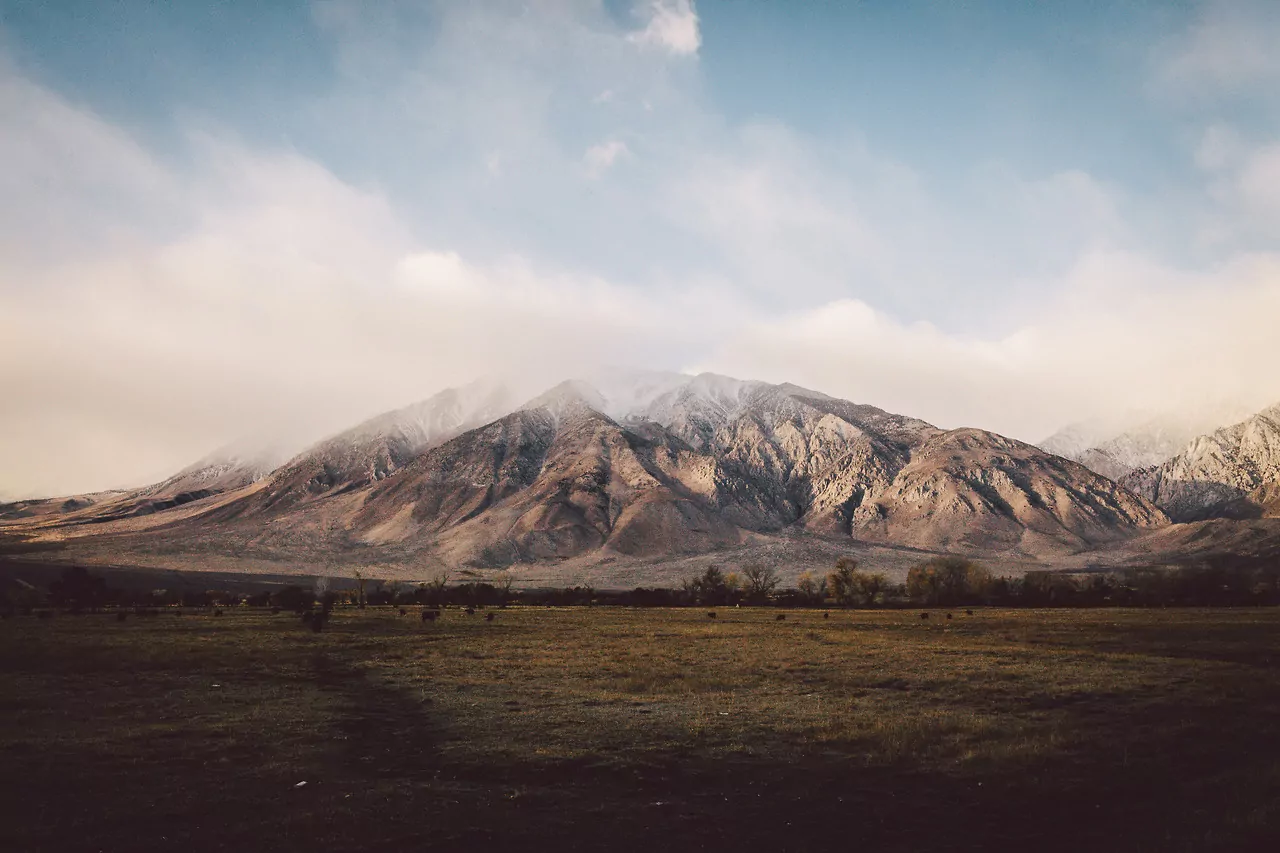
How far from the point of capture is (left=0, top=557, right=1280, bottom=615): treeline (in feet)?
364

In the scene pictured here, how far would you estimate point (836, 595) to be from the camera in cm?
12912

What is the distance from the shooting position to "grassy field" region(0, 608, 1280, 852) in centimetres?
1508

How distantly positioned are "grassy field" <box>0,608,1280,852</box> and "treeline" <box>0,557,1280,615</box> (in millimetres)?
80608

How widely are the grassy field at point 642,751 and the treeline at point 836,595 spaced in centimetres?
8061

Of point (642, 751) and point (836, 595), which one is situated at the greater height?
point (642, 751)

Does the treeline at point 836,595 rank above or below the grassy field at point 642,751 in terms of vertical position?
below

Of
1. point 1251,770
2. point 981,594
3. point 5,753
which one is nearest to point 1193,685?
point 1251,770

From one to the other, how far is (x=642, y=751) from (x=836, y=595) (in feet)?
376

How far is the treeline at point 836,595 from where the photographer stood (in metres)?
111

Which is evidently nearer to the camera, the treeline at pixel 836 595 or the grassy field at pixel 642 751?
the grassy field at pixel 642 751

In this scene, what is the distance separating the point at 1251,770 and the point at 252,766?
2552 centimetres

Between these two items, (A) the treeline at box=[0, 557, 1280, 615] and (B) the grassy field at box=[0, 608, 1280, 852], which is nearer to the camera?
(B) the grassy field at box=[0, 608, 1280, 852]

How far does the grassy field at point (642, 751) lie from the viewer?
594 inches

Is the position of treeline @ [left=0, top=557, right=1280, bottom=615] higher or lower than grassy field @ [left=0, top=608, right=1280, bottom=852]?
lower
